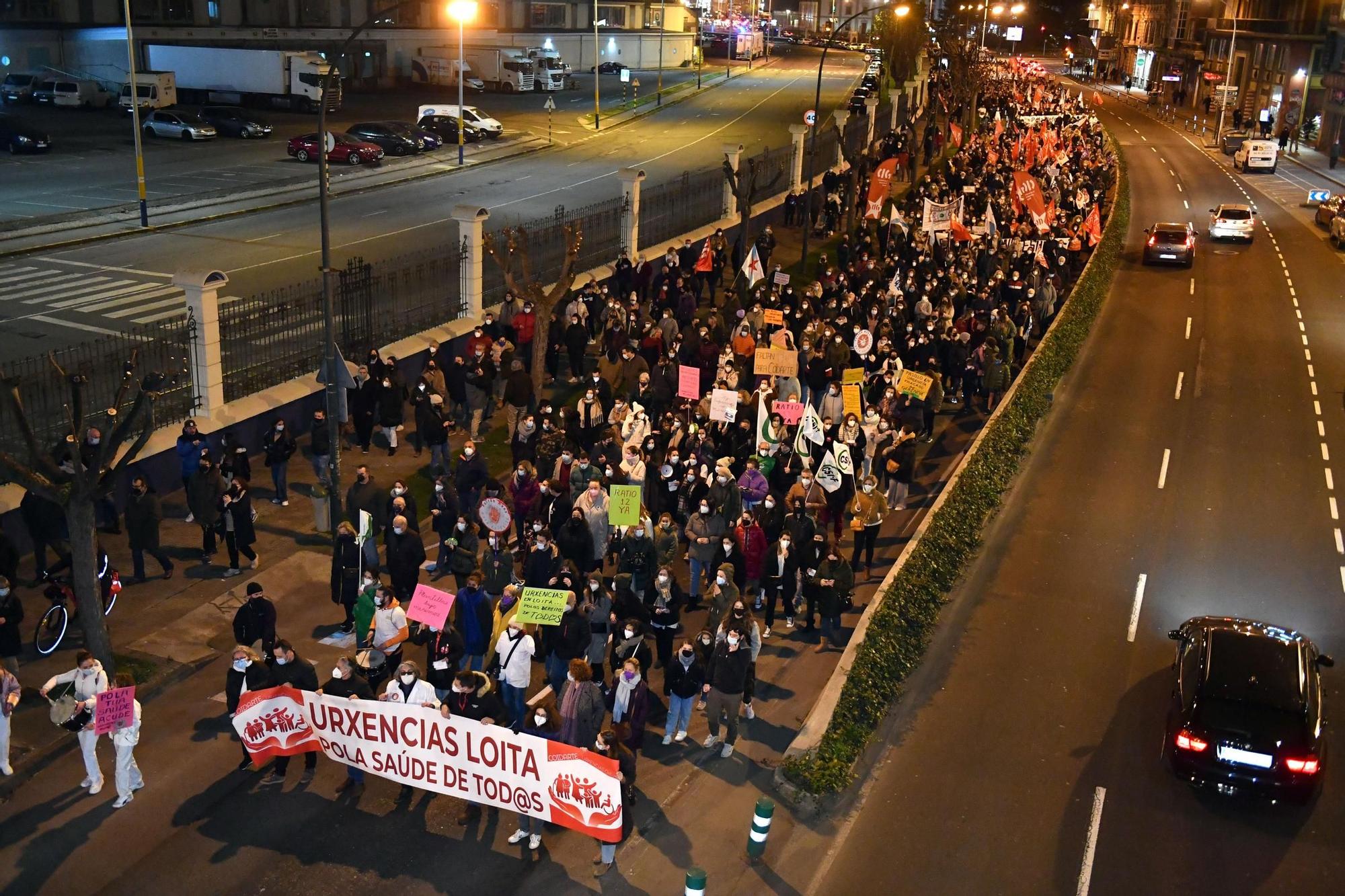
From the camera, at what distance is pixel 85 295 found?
27312 mm

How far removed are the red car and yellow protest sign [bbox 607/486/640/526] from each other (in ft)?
120

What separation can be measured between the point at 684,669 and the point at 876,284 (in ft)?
57.1

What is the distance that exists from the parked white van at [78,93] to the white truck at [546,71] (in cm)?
2604

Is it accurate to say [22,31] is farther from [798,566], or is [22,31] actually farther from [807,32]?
[807,32]

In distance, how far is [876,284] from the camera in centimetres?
2906

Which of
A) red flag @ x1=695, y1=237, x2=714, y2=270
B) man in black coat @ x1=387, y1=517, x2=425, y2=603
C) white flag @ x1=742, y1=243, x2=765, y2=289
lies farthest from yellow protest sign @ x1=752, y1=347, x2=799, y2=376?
man in black coat @ x1=387, y1=517, x2=425, y2=603

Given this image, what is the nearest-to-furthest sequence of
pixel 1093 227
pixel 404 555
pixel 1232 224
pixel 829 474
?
pixel 404 555
pixel 829 474
pixel 1093 227
pixel 1232 224

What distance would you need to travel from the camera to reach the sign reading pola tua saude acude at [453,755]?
1145cm

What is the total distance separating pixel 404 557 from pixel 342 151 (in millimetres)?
37015

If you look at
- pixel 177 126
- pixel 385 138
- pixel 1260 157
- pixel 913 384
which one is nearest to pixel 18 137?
pixel 177 126

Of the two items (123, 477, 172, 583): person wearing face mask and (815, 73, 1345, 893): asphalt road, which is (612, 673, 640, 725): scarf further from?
(123, 477, 172, 583): person wearing face mask

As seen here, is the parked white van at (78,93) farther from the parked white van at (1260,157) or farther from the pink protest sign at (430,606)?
the parked white van at (1260,157)

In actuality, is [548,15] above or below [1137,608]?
above

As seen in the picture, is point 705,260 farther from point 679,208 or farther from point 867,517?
point 867,517
